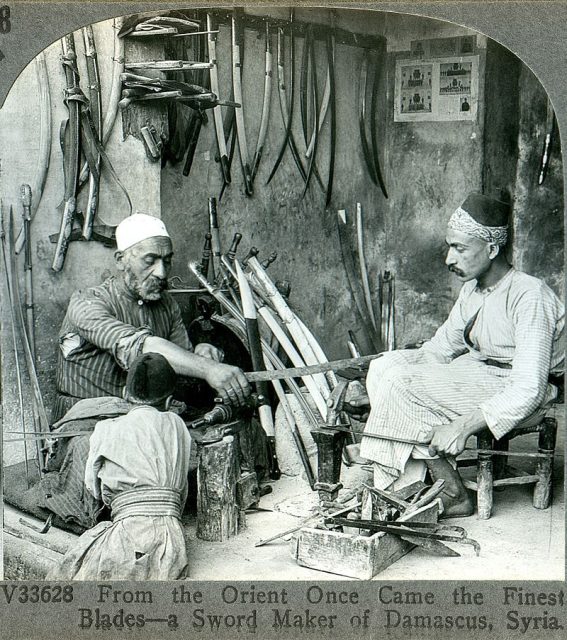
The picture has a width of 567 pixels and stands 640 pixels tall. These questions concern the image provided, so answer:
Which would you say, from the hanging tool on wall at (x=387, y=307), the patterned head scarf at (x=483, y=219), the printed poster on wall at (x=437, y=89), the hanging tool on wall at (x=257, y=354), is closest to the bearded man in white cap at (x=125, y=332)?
the hanging tool on wall at (x=257, y=354)

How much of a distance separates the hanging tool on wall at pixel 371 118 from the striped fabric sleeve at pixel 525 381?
202cm

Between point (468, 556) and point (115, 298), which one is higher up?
point (115, 298)

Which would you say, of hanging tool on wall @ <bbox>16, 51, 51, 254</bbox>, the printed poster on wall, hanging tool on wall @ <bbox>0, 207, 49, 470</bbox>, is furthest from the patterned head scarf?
hanging tool on wall @ <bbox>0, 207, 49, 470</bbox>

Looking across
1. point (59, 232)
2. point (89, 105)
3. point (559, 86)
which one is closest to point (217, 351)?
point (59, 232)

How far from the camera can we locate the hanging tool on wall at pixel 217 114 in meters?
5.50

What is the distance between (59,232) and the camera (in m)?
5.04

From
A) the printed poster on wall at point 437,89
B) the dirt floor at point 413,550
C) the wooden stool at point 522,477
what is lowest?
the dirt floor at point 413,550

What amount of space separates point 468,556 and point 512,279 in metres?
1.39

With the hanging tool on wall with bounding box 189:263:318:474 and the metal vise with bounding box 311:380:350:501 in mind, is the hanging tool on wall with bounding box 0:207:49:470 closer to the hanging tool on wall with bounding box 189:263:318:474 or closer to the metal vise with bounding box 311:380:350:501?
the hanging tool on wall with bounding box 189:263:318:474

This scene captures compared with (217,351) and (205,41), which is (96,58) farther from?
(217,351)

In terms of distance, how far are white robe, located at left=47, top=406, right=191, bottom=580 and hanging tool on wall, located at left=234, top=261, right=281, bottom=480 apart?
4.43 feet

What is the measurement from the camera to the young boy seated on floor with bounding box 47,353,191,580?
13.4 feet

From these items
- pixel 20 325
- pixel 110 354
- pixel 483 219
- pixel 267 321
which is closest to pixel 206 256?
pixel 267 321

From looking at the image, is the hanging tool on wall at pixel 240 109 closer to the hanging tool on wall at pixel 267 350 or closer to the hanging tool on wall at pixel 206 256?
the hanging tool on wall at pixel 206 256
